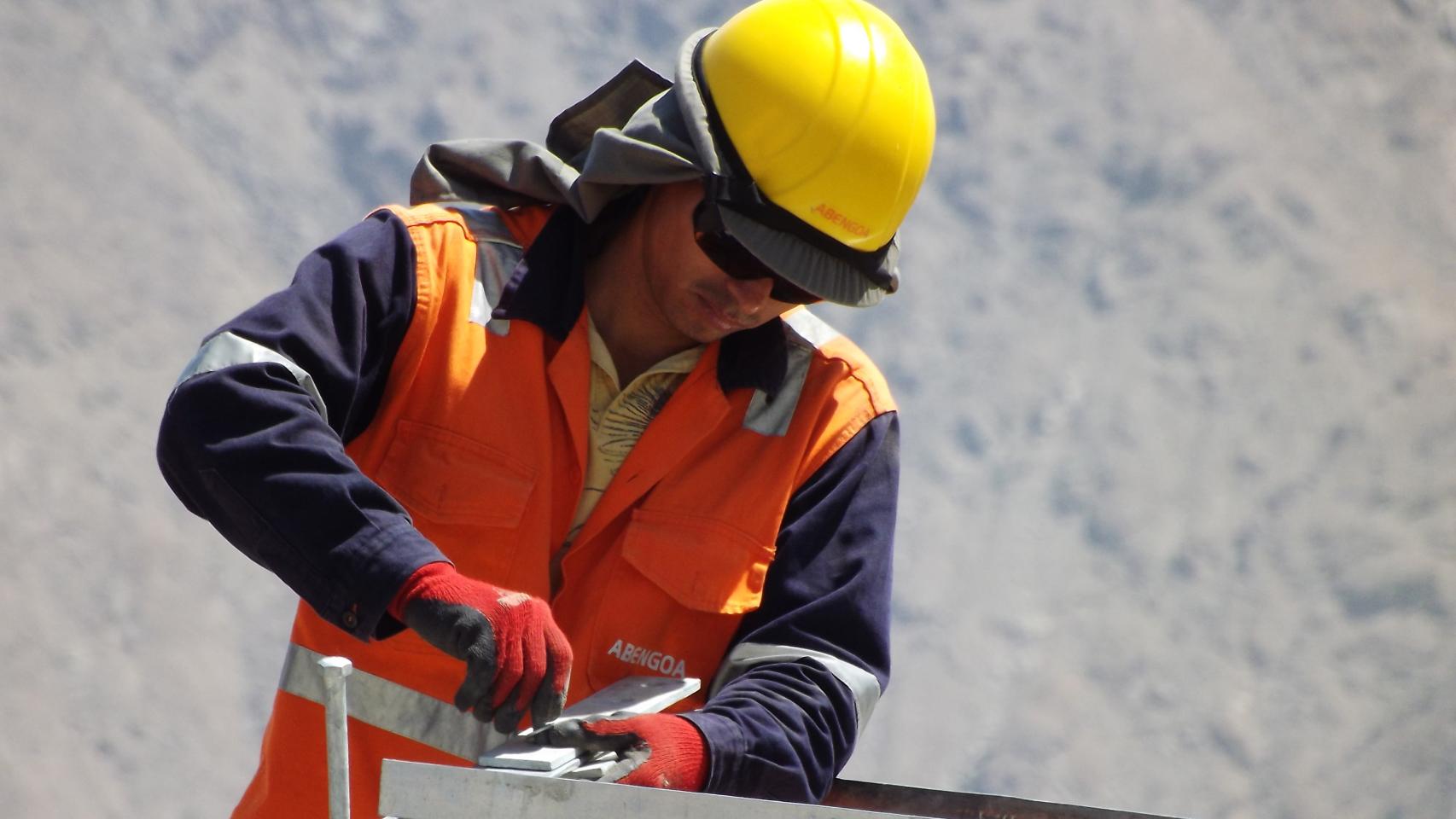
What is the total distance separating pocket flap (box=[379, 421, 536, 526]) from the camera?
2156mm

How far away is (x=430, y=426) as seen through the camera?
2.17 meters

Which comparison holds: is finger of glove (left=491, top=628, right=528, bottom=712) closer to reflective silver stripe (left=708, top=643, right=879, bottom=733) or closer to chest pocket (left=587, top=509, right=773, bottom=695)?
chest pocket (left=587, top=509, right=773, bottom=695)

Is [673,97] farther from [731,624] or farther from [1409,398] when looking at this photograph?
[1409,398]

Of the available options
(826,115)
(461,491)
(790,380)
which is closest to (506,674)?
(461,491)

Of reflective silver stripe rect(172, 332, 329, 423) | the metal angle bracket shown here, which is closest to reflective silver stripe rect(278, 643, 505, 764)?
reflective silver stripe rect(172, 332, 329, 423)

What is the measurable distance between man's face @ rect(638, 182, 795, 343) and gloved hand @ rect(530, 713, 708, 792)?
0.64 metres

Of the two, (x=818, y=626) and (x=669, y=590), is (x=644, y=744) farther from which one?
(x=818, y=626)

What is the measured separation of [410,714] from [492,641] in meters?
0.49

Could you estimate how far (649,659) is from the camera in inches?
89.6

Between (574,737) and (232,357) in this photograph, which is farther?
(232,357)

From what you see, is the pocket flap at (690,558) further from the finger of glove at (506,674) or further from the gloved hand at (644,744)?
the finger of glove at (506,674)

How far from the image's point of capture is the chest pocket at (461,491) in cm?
216

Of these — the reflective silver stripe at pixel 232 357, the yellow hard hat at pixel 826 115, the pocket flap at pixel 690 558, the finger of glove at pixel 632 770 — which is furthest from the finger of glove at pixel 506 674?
the yellow hard hat at pixel 826 115

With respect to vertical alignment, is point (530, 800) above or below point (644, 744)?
above
